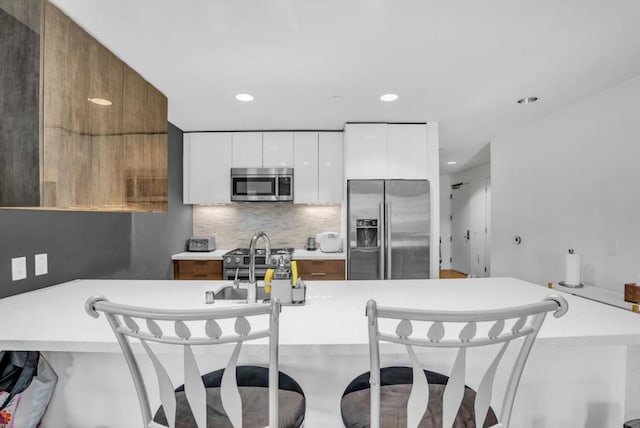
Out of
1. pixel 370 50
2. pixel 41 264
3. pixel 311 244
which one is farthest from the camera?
pixel 311 244

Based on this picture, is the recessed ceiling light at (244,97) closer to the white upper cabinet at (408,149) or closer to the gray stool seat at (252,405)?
the white upper cabinet at (408,149)

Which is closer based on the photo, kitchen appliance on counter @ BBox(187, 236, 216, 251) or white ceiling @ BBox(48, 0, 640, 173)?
white ceiling @ BBox(48, 0, 640, 173)

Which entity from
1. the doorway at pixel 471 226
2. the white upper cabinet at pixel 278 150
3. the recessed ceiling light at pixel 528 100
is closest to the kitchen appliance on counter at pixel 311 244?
the white upper cabinet at pixel 278 150

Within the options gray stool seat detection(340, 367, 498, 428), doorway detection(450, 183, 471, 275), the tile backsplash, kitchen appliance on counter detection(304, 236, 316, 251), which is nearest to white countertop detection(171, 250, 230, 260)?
the tile backsplash

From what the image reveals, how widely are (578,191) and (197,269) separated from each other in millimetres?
3792

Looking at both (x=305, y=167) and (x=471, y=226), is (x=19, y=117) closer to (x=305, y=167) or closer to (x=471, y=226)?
(x=305, y=167)

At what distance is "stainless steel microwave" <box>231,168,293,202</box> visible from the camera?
11.9 ft

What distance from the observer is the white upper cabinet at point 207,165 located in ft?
12.2

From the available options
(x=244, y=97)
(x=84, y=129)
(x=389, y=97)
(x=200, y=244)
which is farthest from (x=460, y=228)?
(x=84, y=129)

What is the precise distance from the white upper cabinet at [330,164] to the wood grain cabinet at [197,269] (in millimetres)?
1413

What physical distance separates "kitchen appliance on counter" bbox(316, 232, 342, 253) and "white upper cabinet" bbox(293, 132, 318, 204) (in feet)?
1.39

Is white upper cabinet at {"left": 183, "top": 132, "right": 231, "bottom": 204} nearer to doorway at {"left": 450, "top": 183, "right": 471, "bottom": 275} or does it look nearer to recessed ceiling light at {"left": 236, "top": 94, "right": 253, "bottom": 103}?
recessed ceiling light at {"left": 236, "top": 94, "right": 253, "bottom": 103}

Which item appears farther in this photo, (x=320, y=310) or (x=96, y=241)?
(x=96, y=241)

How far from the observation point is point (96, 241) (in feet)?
7.50
